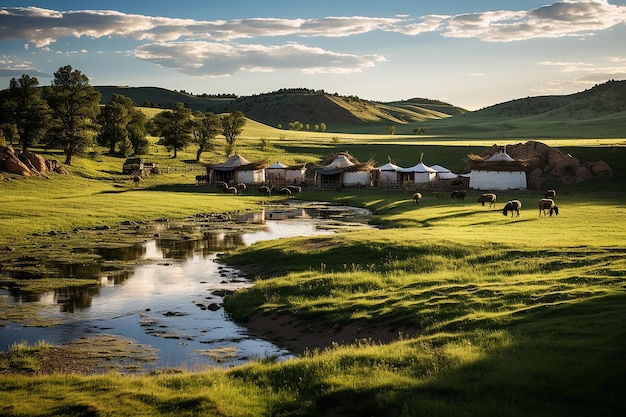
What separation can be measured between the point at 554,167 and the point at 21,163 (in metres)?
62.9

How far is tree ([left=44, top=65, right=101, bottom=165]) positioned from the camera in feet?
291

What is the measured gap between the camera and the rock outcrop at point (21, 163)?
70875 mm

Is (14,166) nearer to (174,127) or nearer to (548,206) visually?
(174,127)

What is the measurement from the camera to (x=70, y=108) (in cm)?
9056

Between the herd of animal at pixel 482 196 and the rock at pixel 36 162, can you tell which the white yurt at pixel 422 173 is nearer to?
the herd of animal at pixel 482 196

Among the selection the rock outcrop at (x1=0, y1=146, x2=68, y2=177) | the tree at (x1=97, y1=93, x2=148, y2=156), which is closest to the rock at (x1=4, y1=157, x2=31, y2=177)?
the rock outcrop at (x1=0, y1=146, x2=68, y2=177)

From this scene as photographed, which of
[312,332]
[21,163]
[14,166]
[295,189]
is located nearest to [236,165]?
[295,189]

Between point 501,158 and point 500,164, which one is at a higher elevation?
point 501,158

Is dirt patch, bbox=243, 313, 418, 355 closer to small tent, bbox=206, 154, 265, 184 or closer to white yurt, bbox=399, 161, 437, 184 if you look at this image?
white yurt, bbox=399, 161, 437, 184

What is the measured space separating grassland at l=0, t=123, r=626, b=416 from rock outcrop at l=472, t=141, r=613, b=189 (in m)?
30.7

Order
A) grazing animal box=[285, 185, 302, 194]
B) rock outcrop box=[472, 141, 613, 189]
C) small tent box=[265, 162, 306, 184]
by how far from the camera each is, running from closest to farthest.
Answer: rock outcrop box=[472, 141, 613, 189]
grazing animal box=[285, 185, 302, 194]
small tent box=[265, 162, 306, 184]

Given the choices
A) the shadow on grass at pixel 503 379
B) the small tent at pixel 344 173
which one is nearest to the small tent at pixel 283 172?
the small tent at pixel 344 173

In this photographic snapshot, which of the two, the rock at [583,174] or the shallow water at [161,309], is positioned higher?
the rock at [583,174]

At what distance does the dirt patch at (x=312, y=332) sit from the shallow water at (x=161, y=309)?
572 millimetres
